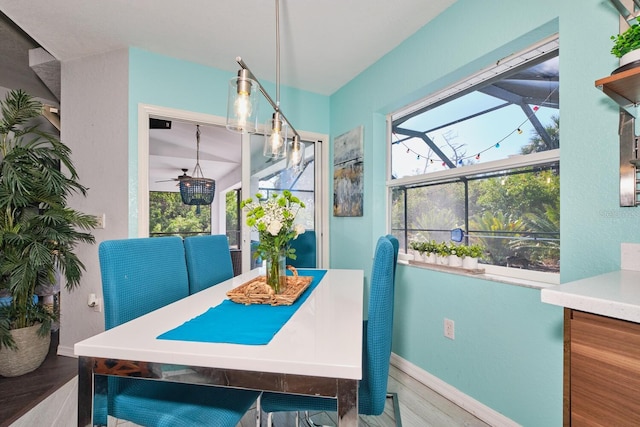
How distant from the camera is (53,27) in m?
2.24

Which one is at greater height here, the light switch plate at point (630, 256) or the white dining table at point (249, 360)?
the light switch plate at point (630, 256)

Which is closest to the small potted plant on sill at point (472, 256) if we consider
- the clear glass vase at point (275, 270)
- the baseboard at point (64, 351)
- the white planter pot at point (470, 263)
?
the white planter pot at point (470, 263)

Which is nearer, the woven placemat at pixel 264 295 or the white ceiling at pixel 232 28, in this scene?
the woven placemat at pixel 264 295

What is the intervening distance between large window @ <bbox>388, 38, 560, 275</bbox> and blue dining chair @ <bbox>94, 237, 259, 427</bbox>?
1610 mm

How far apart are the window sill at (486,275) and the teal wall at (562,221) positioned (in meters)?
0.03

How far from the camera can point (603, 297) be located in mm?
744

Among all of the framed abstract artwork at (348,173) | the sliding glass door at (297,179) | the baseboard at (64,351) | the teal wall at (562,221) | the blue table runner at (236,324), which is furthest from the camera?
the sliding glass door at (297,179)

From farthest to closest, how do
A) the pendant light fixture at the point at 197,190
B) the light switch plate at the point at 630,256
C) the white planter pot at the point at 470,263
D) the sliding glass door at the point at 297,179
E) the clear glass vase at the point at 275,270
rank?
the pendant light fixture at the point at 197,190 < the sliding glass door at the point at 297,179 < the white planter pot at the point at 470,263 < the clear glass vase at the point at 275,270 < the light switch plate at the point at 630,256

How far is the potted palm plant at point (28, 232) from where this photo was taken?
2.13 m

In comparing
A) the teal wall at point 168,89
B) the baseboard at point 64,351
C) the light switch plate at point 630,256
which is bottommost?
the baseboard at point 64,351

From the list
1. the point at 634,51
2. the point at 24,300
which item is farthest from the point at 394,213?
the point at 24,300

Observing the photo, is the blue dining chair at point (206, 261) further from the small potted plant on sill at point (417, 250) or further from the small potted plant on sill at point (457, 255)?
the small potted plant on sill at point (457, 255)

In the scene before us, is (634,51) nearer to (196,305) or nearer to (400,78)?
(400,78)

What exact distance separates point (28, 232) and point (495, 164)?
3260 millimetres
